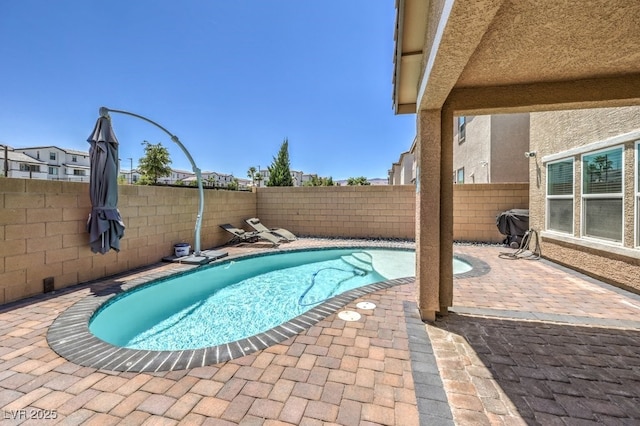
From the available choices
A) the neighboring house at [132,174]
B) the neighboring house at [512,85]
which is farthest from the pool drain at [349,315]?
the neighboring house at [132,174]

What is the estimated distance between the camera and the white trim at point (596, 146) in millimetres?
4504

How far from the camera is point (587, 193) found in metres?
5.61

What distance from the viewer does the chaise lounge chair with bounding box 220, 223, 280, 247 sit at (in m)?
9.08

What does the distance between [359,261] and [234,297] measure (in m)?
3.98

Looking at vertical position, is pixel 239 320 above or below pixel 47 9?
below

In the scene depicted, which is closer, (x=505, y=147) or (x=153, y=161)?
(x=505, y=147)

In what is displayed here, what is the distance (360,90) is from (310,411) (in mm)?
17656

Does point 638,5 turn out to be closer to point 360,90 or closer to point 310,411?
point 310,411

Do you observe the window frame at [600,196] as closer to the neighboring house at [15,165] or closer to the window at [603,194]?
the window at [603,194]

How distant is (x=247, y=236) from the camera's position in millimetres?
9391

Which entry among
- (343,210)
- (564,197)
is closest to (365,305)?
(564,197)

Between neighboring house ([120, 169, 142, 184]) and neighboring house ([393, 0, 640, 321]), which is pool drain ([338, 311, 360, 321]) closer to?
neighboring house ([393, 0, 640, 321])

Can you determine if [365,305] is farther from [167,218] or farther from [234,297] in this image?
[167,218]

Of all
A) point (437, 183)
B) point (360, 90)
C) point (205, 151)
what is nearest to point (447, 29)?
point (437, 183)
